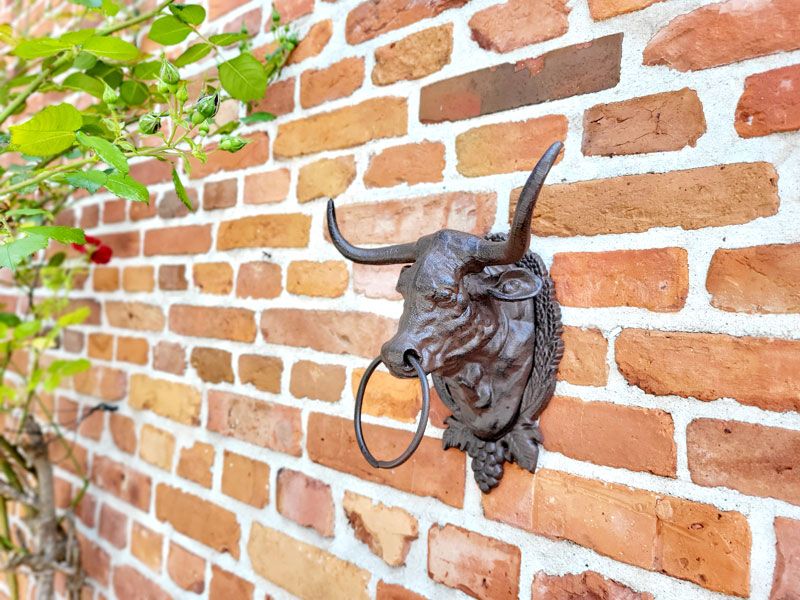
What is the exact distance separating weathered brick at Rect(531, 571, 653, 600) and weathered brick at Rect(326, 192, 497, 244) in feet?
1.26

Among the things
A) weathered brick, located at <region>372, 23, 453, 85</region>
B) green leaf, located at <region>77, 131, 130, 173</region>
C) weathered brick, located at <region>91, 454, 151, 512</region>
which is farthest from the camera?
weathered brick, located at <region>91, 454, 151, 512</region>

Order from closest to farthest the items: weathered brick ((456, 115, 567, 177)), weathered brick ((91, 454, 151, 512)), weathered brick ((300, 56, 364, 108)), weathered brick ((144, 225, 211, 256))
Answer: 1. weathered brick ((456, 115, 567, 177))
2. weathered brick ((300, 56, 364, 108))
3. weathered brick ((144, 225, 211, 256))
4. weathered brick ((91, 454, 151, 512))

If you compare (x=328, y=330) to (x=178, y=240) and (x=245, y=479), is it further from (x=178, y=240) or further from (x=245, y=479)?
(x=178, y=240)

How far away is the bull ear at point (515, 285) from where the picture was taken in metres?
0.58

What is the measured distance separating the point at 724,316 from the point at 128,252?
1.14 m

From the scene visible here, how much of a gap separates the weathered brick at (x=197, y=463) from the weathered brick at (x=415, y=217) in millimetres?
487

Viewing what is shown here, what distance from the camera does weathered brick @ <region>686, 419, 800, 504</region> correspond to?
0.52 meters

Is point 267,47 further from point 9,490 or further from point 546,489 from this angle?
point 9,490

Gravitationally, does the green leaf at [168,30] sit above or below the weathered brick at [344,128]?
above

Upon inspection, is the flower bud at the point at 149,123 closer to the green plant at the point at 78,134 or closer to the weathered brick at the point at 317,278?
the green plant at the point at 78,134

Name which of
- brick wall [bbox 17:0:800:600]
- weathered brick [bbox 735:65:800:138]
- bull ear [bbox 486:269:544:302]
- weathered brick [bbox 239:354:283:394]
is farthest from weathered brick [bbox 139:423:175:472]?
weathered brick [bbox 735:65:800:138]

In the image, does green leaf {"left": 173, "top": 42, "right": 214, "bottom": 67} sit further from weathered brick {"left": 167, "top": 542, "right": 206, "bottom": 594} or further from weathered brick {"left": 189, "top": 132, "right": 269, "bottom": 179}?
weathered brick {"left": 167, "top": 542, "right": 206, "bottom": 594}

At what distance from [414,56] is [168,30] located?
32 centimetres

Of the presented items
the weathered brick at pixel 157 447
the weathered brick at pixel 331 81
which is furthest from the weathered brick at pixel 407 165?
the weathered brick at pixel 157 447
